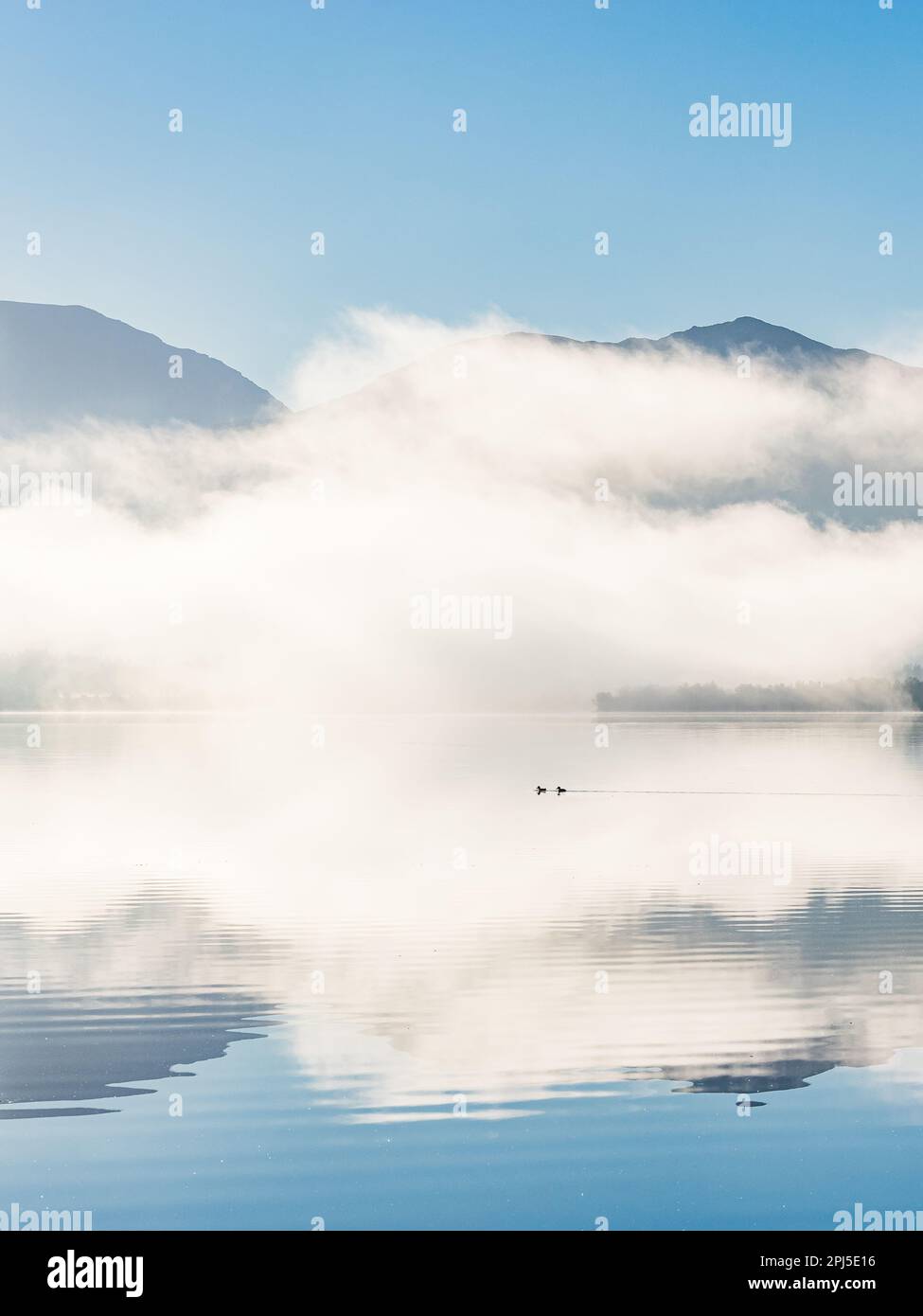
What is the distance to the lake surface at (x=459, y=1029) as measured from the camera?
18109 mm

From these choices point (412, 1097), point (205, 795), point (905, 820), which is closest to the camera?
point (412, 1097)

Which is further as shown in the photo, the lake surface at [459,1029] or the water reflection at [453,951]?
the water reflection at [453,951]

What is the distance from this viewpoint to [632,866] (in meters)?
50.4

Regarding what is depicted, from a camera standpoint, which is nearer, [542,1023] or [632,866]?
[542,1023]

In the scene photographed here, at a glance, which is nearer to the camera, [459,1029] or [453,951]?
[459,1029]

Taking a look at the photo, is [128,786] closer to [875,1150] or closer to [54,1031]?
[54,1031]

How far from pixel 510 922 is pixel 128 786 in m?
59.2

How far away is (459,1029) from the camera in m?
25.6

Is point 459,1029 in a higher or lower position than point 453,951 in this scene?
lower

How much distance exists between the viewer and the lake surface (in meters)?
18.1

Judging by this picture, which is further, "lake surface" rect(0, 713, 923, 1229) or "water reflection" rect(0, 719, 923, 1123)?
"water reflection" rect(0, 719, 923, 1123)

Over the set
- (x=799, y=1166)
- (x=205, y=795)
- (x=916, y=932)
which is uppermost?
(x=205, y=795)

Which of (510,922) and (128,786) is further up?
(128,786)

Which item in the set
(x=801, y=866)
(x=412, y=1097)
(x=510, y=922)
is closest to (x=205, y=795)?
(x=801, y=866)
